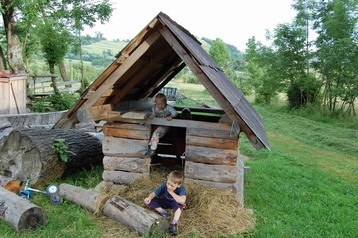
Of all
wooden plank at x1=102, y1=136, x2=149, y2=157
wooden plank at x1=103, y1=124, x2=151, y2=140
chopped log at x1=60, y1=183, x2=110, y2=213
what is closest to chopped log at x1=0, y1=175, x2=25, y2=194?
chopped log at x1=60, y1=183, x2=110, y2=213

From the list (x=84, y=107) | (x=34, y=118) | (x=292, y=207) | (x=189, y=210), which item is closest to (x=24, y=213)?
(x=84, y=107)

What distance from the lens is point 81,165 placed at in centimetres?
809

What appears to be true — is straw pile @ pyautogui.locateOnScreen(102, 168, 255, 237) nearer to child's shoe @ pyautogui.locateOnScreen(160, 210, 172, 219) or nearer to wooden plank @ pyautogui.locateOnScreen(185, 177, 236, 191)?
wooden plank @ pyautogui.locateOnScreen(185, 177, 236, 191)

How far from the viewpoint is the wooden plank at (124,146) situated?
21.3ft

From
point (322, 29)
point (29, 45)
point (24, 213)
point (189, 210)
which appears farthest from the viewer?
point (322, 29)

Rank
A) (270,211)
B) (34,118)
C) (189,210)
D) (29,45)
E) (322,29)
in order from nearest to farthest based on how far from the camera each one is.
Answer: (189,210) < (270,211) < (34,118) < (29,45) < (322,29)

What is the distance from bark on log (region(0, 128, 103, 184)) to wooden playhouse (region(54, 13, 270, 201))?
118 centimetres

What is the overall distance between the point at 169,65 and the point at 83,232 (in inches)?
167

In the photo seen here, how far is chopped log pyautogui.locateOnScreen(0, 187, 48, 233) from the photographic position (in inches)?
197

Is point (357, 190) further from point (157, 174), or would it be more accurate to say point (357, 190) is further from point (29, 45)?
point (29, 45)

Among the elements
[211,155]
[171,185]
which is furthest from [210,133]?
[171,185]

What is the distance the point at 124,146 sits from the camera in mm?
6539

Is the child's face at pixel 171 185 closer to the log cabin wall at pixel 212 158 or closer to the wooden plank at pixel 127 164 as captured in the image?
the log cabin wall at pixel 212 158

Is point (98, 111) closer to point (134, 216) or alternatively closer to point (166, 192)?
point (166, 192)
